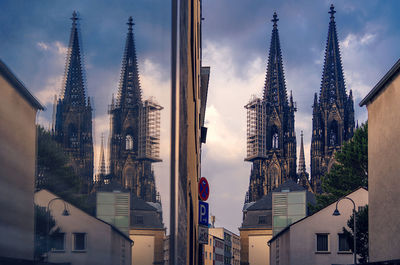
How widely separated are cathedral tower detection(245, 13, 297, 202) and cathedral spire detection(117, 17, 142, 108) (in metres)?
98.7

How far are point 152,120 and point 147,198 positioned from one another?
0.86 ft

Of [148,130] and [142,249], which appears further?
[148,130]

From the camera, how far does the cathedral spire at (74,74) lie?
1.03 m

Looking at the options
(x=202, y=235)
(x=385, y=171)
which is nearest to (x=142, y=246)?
(x=202, y=235)

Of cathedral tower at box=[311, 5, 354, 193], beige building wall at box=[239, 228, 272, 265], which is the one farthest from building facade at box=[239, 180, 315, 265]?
cathedral tower at box=[311, 5, 354, 193]

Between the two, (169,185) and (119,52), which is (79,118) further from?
(169,185)

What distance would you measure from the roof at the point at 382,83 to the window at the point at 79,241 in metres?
21.7

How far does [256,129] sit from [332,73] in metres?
17.6

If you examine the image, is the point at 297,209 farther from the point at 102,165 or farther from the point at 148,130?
the point at 102,165

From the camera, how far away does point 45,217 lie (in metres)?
1.01

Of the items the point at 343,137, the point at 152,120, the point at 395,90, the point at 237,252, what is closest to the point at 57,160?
the point at 152,120

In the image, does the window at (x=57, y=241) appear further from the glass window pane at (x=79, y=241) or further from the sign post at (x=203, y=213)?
the sign post at (x=203, y=213)

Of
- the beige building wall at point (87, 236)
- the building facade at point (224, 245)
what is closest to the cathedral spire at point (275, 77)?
the building facade at point (224, 245)

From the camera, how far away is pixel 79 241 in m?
1.08
